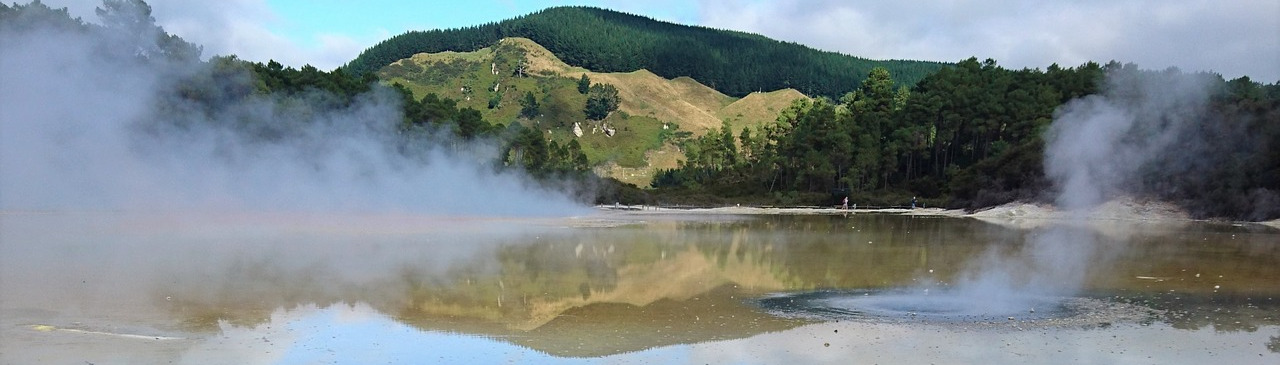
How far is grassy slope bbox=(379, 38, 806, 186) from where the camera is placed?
14000 centimetres

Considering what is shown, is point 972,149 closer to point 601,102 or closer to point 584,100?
point 601,102

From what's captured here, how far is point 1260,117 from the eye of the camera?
43.9 m

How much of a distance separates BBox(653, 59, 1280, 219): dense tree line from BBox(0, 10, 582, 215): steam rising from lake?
25.8 meters

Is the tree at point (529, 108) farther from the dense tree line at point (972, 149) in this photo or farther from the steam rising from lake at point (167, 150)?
the steam rising from lake at point (167, 150)

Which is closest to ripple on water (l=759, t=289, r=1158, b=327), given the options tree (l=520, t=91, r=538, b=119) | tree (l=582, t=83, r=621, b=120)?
tree (l=582, t=83, r=621, b=120)

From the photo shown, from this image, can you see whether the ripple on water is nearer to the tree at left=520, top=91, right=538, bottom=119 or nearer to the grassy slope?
the grassy slope

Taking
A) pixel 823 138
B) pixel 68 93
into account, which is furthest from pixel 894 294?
pixel 823 138

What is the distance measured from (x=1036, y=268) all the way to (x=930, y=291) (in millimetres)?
4790

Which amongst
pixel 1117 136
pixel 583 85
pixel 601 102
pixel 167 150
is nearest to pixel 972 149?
pixel 1117 136

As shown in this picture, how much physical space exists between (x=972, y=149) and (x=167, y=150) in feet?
176

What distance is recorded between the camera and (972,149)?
7294cm

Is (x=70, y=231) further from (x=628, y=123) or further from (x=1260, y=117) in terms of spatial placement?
(x=628, y=123)

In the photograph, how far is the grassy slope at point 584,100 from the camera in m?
140

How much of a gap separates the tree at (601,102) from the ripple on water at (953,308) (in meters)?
135
